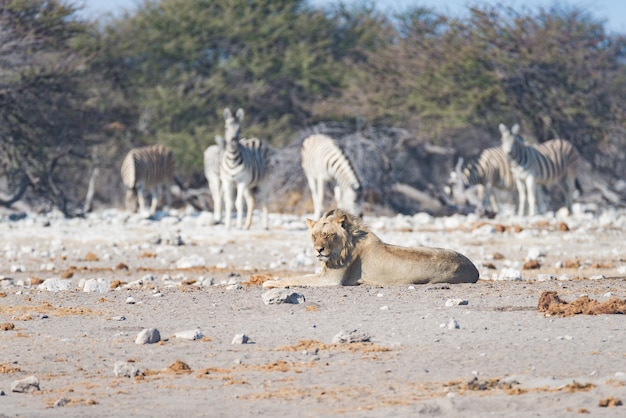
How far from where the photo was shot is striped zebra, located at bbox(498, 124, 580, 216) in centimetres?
2575

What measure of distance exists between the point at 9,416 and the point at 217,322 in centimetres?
273

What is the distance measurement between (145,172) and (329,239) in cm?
1526

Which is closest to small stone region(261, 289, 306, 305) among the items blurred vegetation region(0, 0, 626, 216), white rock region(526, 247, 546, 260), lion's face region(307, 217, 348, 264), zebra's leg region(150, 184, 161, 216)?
lion's face region(307, 217, 348, 264)

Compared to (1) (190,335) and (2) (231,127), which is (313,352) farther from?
(2) (231,127)

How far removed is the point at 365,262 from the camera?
35.6ft

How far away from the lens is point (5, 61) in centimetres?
2730

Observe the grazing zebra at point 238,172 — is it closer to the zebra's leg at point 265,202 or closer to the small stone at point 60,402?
the zebra's leg at point 265,202

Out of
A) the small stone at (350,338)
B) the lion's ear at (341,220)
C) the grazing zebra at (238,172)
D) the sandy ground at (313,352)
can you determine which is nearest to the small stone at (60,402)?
the sandy ground at (313,352)

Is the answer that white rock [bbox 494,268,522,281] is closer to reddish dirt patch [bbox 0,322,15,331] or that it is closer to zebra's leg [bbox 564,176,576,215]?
reddish dirt patch [bbox 0,322,15,331]

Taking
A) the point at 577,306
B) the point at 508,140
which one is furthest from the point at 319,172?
the point at 577,306

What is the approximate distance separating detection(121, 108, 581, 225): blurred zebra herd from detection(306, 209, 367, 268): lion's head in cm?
936

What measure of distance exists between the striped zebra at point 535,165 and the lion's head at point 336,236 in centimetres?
1416

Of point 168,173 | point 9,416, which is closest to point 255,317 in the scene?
point 9,416

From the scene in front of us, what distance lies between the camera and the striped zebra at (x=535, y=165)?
2575 centimetres
